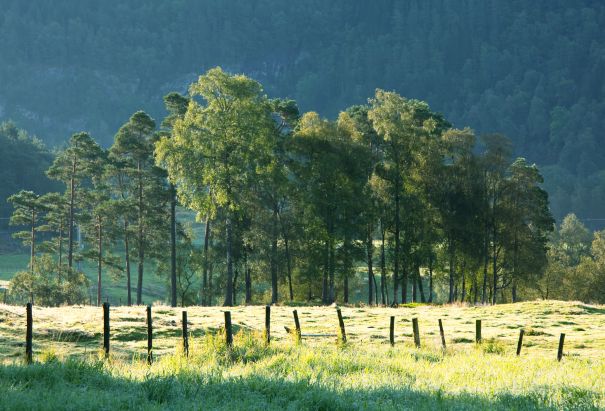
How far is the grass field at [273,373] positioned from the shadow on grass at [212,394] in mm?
27

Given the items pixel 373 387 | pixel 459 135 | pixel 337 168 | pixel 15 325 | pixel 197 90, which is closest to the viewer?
pixel 373 387

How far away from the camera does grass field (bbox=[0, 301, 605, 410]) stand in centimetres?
1318

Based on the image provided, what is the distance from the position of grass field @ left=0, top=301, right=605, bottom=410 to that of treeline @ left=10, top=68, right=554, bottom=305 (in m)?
25.2

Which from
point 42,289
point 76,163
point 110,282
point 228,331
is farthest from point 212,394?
point 110,282

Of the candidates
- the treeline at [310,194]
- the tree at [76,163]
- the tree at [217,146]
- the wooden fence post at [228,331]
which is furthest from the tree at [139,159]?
the wooden fence post at [228,331]

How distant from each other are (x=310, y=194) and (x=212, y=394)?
45626 mm

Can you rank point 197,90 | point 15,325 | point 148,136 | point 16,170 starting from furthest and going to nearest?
point 16,170 → point 148,136 → point 197,90 → point 15,325

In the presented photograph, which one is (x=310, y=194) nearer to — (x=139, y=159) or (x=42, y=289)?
(x=139, y=159)

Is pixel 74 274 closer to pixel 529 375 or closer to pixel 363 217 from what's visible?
pixel 363 217

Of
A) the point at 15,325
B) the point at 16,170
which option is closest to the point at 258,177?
the point at 15,325

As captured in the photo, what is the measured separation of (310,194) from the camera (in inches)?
2317

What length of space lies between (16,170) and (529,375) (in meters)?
155

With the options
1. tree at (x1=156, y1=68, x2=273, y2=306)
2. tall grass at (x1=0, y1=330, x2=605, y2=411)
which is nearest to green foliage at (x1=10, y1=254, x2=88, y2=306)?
tree at (x1=156, y1=68, x2=273, y2=306)

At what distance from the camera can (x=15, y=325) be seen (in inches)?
1060
